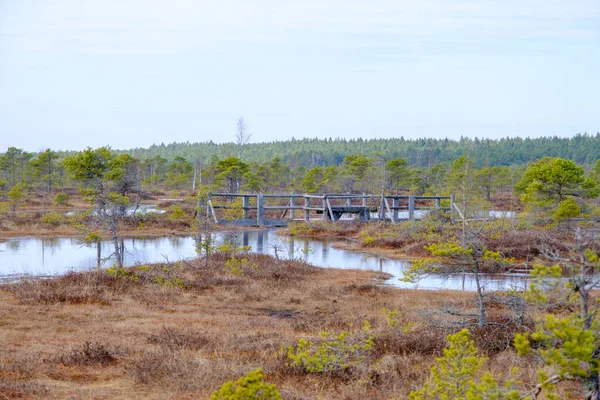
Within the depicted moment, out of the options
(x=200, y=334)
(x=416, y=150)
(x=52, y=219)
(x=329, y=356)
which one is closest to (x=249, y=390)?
(x=329, y=356)

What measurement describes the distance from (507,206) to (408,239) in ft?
115

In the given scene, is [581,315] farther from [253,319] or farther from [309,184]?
[309,184]

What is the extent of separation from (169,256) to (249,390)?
868 inches

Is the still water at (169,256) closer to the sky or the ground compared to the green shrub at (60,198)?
closer to the ground

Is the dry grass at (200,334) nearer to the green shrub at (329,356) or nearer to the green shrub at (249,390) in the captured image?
the green shrub at (329,356)

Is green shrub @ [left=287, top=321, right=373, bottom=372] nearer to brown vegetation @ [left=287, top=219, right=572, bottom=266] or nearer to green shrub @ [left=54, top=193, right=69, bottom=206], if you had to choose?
brown vegetation @ [left=287, top=219, right=572, bottom=266]

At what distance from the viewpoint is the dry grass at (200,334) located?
8.01 meters

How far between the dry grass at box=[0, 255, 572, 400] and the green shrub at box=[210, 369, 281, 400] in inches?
88.6

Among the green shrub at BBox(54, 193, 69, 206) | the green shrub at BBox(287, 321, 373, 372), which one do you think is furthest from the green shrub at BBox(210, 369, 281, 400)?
the green shrub at BBox(54, 193, 69, 206)

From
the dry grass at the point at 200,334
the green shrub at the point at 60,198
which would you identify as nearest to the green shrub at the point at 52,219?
the green shrub at the point at 60,198

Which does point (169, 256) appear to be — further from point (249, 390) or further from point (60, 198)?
point (60, 198)

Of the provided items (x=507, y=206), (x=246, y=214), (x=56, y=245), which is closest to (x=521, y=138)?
(x=507, y=206)

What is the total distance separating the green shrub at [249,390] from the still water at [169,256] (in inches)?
491

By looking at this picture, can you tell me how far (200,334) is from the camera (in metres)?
11.0
